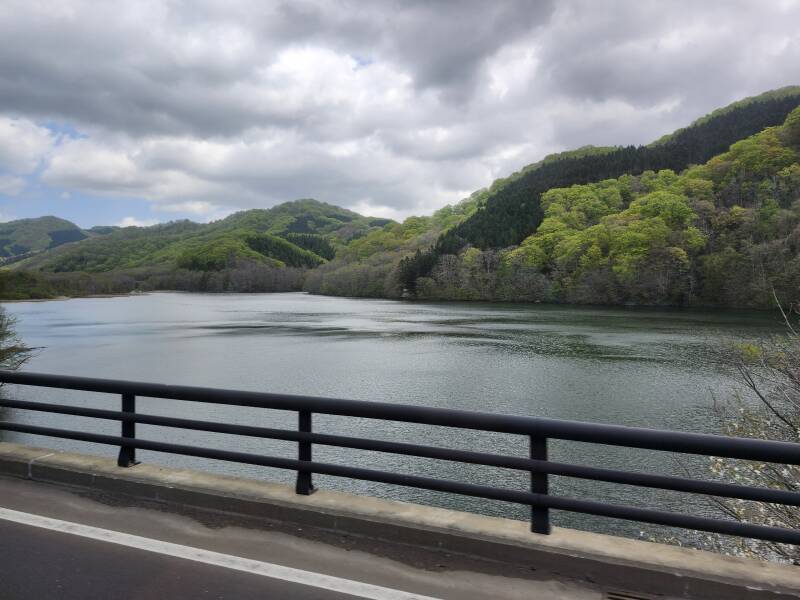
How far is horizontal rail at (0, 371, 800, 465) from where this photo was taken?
350cm

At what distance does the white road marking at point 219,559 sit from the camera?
3.50 m

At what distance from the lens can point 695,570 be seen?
11.8 feet

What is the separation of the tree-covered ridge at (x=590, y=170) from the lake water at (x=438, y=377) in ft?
240

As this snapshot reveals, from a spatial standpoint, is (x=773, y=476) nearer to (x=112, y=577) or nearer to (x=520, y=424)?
(x=520, y=424)

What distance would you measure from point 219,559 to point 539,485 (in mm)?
2352

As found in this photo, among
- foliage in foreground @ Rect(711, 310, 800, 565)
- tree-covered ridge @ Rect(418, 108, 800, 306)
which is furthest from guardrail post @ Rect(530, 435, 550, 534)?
tree-covered ridge @ Rect(418, 108, 800, 306)

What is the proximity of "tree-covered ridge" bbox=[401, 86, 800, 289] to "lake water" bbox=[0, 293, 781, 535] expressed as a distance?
73.2 meters

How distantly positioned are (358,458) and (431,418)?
535 inches

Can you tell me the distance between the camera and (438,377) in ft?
102

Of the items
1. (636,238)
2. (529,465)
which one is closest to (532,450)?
(529,465)

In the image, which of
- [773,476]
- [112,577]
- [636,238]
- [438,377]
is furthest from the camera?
[636,238]

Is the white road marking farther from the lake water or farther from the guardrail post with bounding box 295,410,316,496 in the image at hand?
the lake water

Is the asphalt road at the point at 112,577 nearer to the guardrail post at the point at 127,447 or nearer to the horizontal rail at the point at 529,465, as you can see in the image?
the horizontal rail at the point at 529,465

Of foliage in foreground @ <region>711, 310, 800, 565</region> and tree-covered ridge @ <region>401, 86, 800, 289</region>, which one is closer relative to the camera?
foliage in foreground @ <region>711, 310, 800, 565</region>
